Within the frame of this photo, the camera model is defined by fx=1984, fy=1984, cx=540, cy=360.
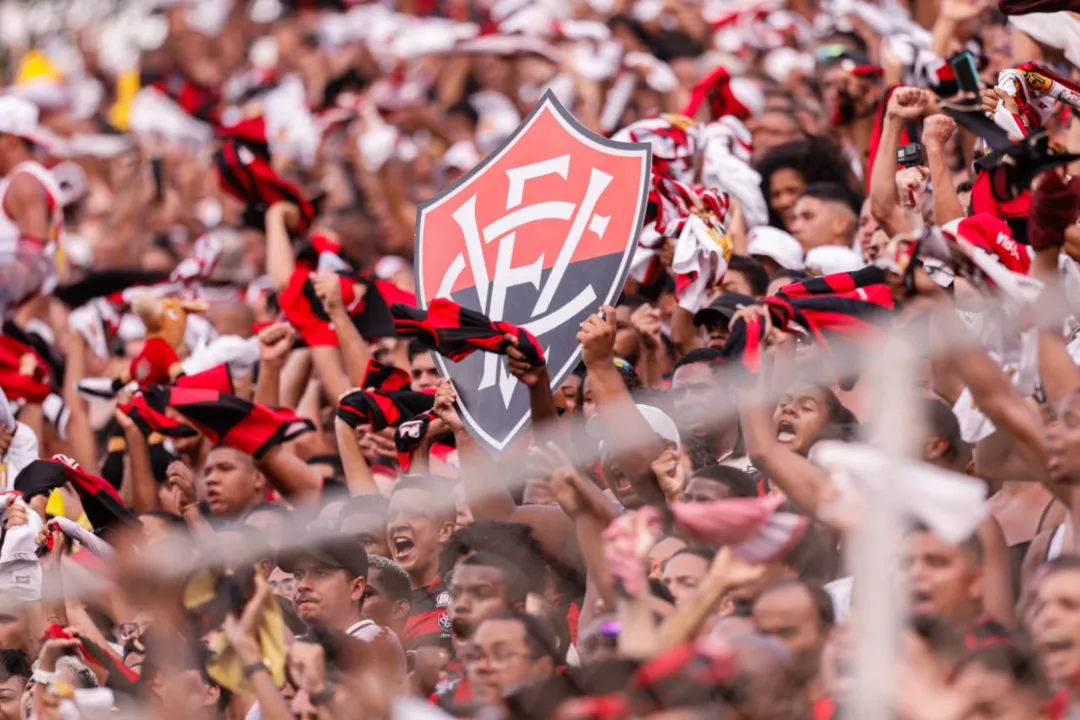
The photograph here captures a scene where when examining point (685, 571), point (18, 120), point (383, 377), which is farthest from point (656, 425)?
point (18, 120)

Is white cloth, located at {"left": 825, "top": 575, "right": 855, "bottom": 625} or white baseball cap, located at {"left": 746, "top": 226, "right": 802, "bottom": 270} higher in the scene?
white cloth, located at {"left": 825, "top": 575, "right": 855, "bottom": 625}

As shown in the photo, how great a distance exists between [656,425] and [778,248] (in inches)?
89.5

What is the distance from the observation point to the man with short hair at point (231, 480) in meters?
7.43

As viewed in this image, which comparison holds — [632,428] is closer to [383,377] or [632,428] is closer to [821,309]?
[821,309]

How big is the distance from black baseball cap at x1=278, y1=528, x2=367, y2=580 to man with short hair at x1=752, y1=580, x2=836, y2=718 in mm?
1449

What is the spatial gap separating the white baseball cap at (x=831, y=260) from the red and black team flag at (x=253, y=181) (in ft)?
9.48

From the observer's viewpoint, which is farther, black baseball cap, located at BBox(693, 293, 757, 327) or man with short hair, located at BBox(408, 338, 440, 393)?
man with short hair, located at BBox(408, 338, 440, 393)

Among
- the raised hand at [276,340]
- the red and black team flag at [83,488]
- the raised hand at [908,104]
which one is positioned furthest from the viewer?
the raised hand at [276,340]

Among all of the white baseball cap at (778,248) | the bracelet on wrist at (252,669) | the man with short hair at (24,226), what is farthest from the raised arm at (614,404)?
the man with short hair at (24,226)

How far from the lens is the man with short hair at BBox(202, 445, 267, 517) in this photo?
24.4ft

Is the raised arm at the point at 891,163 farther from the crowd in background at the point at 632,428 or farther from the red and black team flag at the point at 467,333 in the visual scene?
the red and black team flag at the point at 467,333

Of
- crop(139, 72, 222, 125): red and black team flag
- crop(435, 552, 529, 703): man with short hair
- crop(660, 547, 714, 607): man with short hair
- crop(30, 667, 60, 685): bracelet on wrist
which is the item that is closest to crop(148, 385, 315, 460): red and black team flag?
crop(30, 667, 60, 685): bracelet on wrist

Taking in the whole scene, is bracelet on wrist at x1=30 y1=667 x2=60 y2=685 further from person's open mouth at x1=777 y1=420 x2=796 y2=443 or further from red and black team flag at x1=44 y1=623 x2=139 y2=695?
person's open mouth at x1=777 y1=420 x2=796 y2=443

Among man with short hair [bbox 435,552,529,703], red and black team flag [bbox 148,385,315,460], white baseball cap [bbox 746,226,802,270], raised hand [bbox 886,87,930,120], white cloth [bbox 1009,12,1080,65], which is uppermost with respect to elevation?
white cloth [bbox 1009,12,1080,65]
